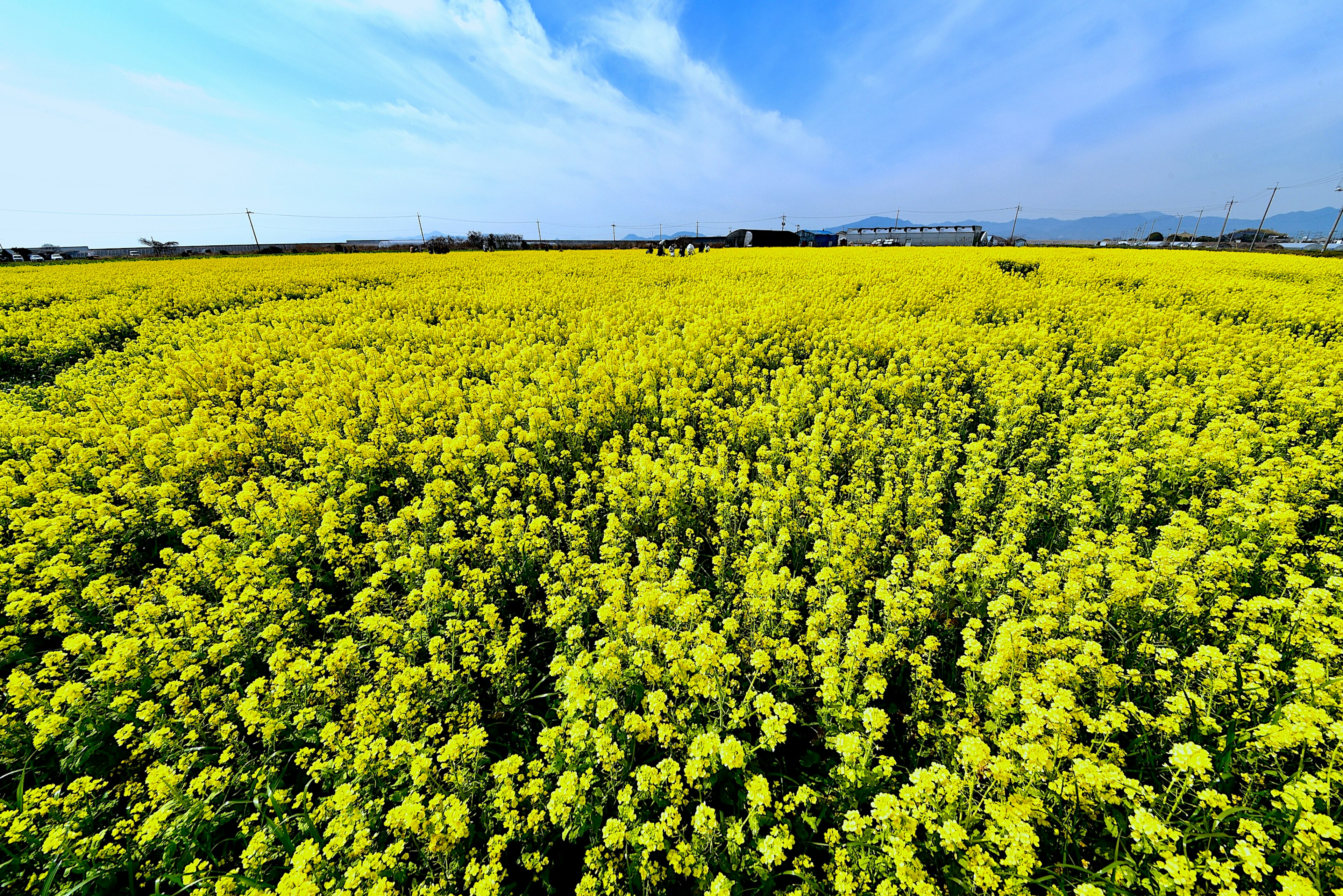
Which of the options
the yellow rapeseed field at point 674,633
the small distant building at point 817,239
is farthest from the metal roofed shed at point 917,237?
the yellow rapeseed field at point 674,633

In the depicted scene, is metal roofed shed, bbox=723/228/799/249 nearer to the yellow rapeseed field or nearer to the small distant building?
the small distant building

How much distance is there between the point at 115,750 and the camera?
11.5ft

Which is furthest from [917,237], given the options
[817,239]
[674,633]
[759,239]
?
[674,633]

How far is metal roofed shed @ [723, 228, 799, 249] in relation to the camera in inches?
1980

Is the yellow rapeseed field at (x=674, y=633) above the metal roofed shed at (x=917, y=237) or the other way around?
the other way around

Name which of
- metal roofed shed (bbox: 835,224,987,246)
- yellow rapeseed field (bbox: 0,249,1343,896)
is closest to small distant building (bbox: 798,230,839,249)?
metal roofed shed (bbox: 835,224,987,246)

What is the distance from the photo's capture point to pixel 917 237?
187 feet

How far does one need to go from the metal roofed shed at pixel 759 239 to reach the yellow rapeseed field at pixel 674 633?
45791 millimetres

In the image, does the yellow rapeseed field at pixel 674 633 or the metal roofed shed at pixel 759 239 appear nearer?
the yellow rapeseed field at pixel 674 633

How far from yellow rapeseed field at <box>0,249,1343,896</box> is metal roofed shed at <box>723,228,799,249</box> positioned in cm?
4579

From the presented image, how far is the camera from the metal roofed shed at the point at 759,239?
5028 cm

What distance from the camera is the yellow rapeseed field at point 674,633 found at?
267 centimetres

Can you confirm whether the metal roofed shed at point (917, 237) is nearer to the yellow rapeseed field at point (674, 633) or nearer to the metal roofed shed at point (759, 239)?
the metal roofed shed at point (759, 239)

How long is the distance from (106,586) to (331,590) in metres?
1.78
